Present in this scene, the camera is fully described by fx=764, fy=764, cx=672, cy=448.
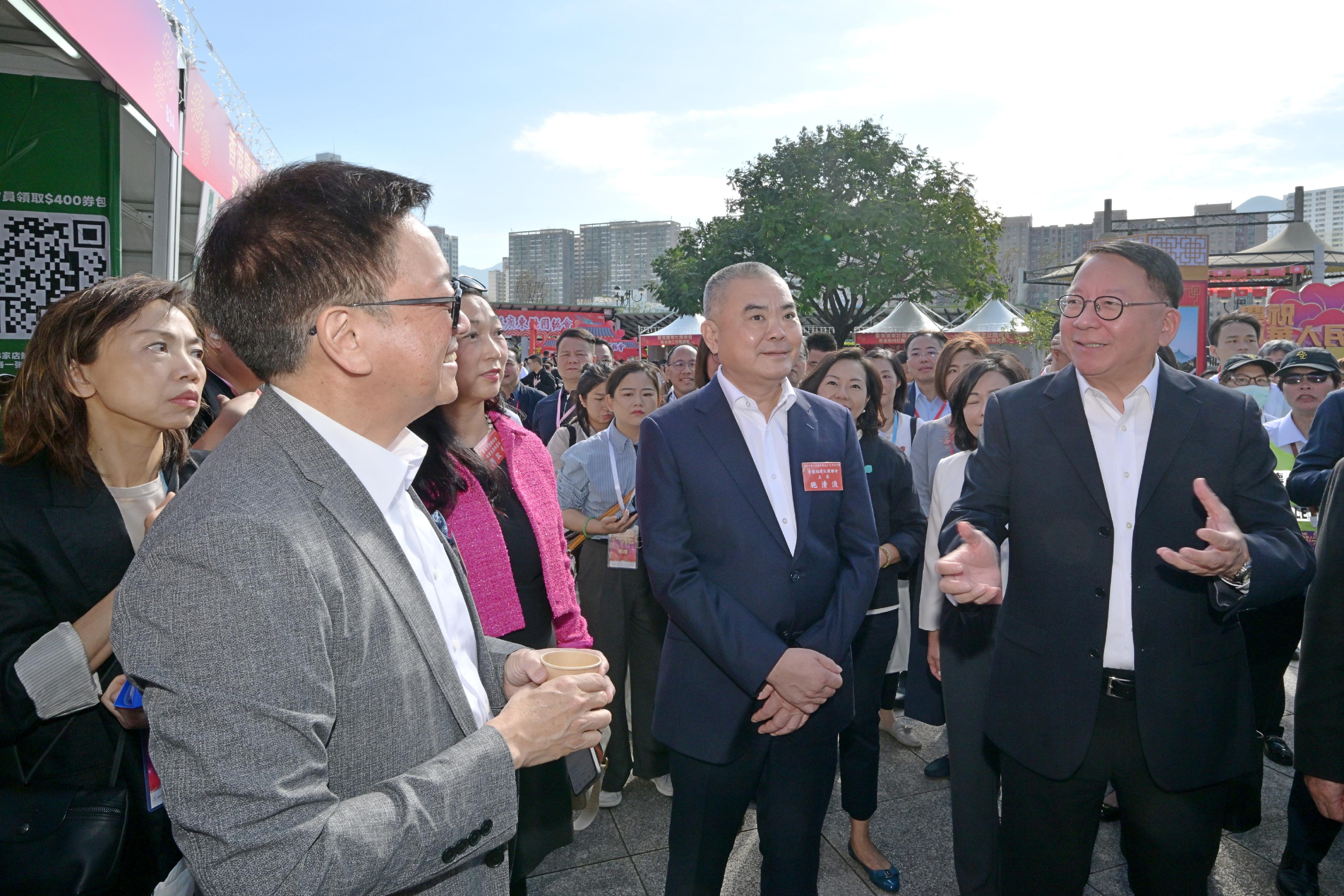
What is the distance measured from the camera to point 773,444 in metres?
2.52

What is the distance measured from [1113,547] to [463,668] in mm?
1764

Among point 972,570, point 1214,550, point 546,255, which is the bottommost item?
point 972,570

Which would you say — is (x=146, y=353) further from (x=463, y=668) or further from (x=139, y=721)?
(x=463, y=668)

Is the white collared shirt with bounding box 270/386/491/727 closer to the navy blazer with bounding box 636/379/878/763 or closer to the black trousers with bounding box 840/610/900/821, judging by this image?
the navy blazer with bounding box 636/379/878/763

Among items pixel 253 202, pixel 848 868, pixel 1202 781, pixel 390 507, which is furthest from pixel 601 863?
pixel 253 202

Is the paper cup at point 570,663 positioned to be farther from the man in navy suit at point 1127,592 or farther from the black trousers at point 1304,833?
the black trousers at point 1304,833

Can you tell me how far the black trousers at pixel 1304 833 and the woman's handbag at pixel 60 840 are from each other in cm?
376

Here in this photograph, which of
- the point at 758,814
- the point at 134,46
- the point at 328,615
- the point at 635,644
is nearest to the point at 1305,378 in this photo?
the point at 635,644

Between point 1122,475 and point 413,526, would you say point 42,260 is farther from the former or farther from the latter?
point 1122,475

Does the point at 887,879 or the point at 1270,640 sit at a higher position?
the point at 1270,640

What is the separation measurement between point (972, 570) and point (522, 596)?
1474 mm

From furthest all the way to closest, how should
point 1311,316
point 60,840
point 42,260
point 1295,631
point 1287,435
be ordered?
1. point 1311,316
2. point 1287,435
3. point 42,260
4. point 1295,631
5. point 60,840

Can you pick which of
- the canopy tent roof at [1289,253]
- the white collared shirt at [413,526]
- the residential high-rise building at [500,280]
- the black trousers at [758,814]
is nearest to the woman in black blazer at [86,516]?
the white collared shirt at [413,526]

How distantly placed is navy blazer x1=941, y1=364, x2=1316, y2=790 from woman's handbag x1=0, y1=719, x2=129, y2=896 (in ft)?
7.72
